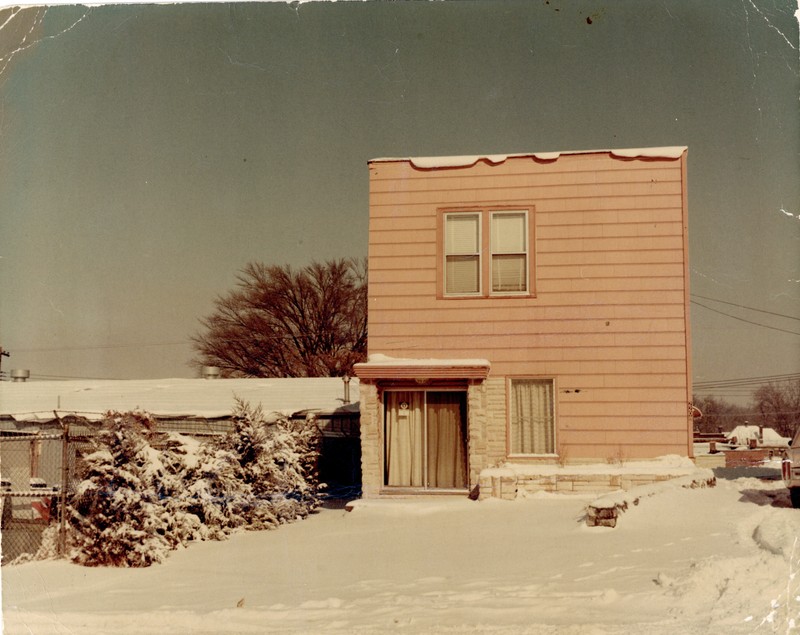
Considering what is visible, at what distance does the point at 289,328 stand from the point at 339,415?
28.8 m

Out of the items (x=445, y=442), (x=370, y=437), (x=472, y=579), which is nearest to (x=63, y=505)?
(x=370, y=437)

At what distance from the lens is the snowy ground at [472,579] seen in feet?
26.2

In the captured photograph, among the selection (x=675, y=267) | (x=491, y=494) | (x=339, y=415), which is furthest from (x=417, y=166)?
(x=339, y=415)

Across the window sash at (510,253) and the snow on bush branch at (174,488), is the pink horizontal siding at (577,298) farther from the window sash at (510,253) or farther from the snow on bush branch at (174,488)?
the snow on bush branch at (174,488)

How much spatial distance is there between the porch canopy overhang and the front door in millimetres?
663

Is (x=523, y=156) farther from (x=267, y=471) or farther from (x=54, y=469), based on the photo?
(x=54, y=469)

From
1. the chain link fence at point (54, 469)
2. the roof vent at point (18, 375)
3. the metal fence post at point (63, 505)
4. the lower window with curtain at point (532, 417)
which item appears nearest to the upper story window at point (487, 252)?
the lower window with curtain at point (532, 417)

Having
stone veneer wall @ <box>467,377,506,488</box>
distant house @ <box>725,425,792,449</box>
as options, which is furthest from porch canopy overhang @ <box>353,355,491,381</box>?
distant house @ <box>725,425,792,449</box>

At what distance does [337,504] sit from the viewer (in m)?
18.2

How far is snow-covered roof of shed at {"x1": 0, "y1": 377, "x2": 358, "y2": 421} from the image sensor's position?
79.8ft

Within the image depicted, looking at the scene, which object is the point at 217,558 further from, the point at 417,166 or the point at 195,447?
the point at 417,166

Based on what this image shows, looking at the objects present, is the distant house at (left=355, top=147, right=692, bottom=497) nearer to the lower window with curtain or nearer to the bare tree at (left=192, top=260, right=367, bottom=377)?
the lower window with curtain

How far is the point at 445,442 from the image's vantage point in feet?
54.1

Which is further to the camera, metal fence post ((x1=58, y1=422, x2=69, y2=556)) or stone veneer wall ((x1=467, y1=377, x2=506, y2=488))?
stone veneer wall ((x1=467, y1=377, x2=506, y2=488))
